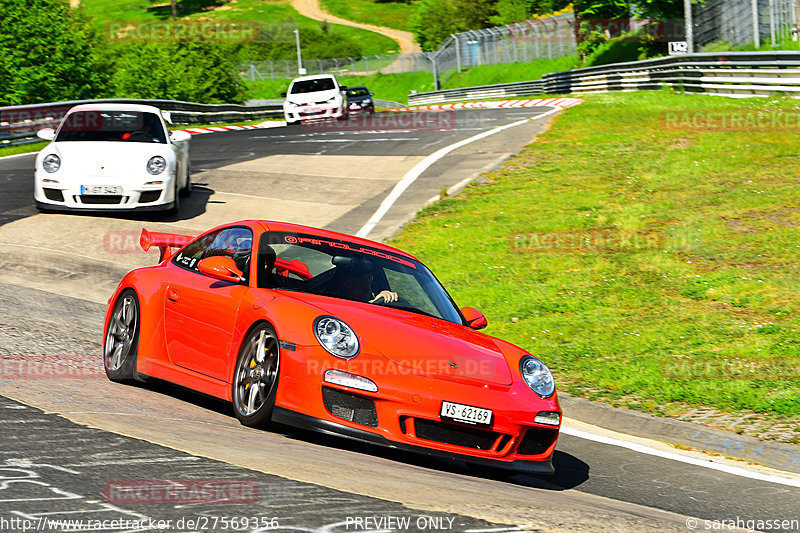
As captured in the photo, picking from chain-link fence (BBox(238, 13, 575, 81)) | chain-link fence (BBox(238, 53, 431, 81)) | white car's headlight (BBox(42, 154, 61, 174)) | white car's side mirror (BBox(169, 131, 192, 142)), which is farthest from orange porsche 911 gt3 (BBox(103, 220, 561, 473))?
chain-link fence (BBox(238, 53, 431, 81))

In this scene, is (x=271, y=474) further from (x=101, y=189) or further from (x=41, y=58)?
(x=41, y=58)

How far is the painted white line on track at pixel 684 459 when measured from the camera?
6504 millimetres

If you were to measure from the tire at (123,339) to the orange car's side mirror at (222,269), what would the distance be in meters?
1.17

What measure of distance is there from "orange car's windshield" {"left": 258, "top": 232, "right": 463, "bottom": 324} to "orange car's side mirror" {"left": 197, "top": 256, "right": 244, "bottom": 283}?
16cm

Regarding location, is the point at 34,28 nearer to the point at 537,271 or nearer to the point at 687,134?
the point at 687,134

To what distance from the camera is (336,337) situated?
6.00m

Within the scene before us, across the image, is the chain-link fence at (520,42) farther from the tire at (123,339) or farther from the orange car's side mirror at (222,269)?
the orange car's side mirror at (222,269)

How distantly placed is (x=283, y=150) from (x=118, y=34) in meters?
109

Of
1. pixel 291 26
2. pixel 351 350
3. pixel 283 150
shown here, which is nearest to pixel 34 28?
pixel 283 150

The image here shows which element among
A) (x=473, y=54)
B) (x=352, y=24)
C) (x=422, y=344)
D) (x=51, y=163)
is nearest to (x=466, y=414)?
(x=422, y=344)

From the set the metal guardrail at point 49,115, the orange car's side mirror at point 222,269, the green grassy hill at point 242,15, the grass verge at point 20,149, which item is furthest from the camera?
the green grassy hill at point 242,15

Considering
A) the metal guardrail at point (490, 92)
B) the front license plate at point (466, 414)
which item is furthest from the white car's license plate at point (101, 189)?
the metal guardrail at point (490, 92)

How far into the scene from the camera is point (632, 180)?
17547 millimetres

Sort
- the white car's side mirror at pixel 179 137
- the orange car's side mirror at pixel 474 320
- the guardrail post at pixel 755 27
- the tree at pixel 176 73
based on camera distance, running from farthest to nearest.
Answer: the tree at pixel 176 73 < the guardrail post at pixel 755 27 < the white car's side mirror at pixel 179 137 < the orange car's side mirror at pixel 474 320
